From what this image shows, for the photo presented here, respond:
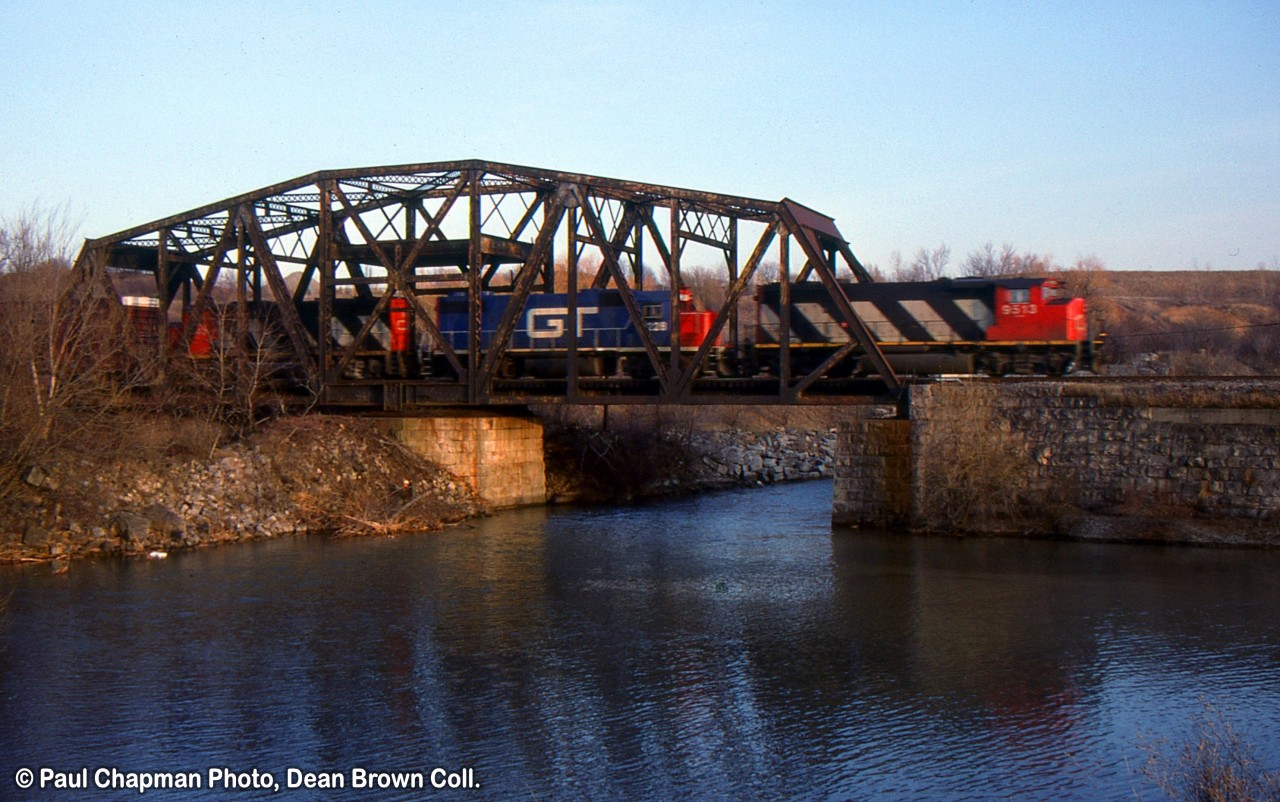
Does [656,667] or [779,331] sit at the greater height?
[779,331]

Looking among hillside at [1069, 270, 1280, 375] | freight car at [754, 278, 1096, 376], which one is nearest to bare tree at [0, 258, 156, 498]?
freight car at [754, 278, 1096, 376]

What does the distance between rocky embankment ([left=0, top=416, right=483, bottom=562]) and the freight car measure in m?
12.6

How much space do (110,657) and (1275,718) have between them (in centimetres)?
1700

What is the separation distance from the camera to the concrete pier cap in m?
36.7

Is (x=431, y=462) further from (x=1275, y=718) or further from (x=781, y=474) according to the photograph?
(x=1275, y=718)

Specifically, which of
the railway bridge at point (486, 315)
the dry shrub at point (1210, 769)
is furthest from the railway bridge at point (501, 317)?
the dry shrub at point (1210, 769)

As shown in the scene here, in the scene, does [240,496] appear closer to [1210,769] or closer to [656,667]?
[656,667]

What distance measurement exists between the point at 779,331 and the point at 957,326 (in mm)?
5782

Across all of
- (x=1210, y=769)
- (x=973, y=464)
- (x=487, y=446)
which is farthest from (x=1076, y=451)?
(x=487, y=446)

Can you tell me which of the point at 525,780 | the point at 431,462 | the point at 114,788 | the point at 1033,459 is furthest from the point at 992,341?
the point at 114,788

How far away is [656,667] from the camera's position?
16781mm

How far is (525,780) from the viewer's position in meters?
12.3

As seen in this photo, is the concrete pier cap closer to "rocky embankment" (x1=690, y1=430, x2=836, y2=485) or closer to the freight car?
"rocky embankment" (x1=690, y1=430, x2=836, y2=485)

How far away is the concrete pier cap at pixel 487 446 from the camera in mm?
36656
